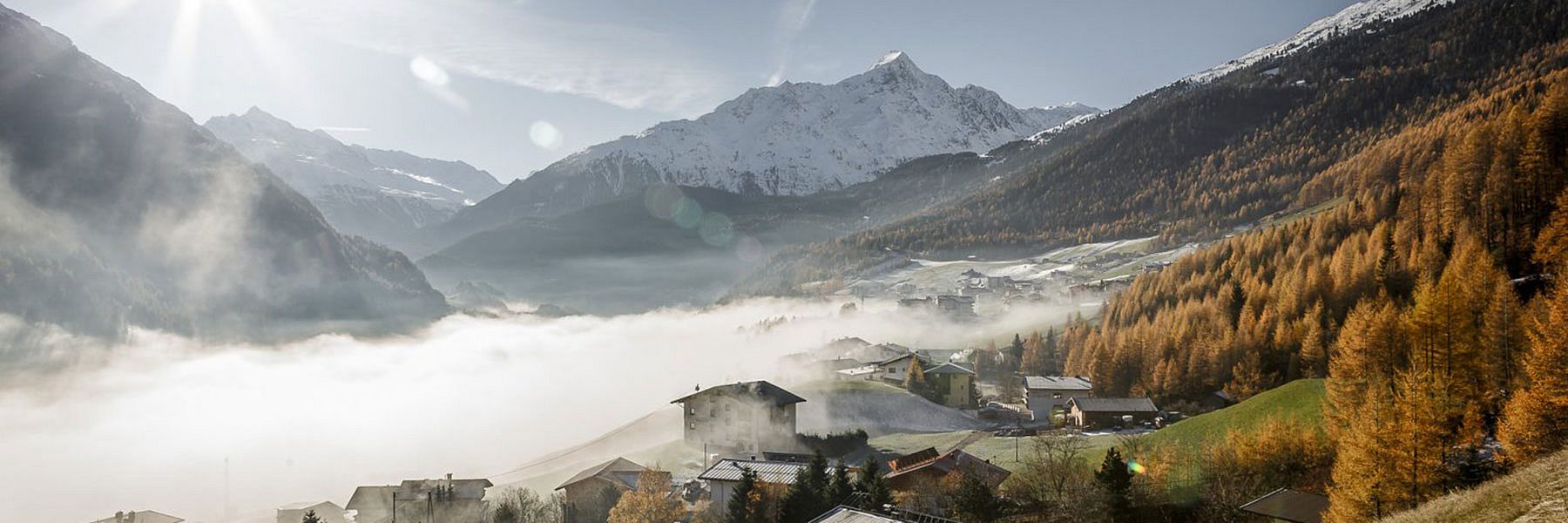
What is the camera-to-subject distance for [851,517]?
44.8 metres

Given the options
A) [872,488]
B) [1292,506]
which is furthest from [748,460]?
[1292,506]

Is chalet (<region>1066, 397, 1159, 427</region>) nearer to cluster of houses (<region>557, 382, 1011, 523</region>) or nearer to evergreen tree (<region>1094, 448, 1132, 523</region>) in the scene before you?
cluster of houses (<region>557, 382, 1011, 523</region>)

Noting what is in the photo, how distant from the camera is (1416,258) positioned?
4055 inches

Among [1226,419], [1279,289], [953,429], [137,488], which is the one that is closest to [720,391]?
[953,429]

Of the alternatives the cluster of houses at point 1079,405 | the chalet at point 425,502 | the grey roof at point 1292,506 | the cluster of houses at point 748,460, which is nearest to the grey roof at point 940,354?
the cluster of houses at point 1079,405

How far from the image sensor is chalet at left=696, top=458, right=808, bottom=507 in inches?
2545

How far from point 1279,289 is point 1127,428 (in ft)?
129

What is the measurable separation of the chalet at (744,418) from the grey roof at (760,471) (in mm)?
24882

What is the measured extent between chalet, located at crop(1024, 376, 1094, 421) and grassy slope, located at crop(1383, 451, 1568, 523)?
249 ft

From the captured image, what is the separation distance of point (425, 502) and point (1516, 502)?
77386mm

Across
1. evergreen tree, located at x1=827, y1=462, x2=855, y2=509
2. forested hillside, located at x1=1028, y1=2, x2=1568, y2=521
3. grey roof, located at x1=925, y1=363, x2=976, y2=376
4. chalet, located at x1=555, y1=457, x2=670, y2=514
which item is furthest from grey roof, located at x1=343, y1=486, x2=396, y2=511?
forested hillside, located at x1=1028, y1=2, x2=1568, y2=521

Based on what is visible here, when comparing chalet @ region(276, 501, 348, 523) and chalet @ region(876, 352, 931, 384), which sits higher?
chalet @ region(876, 352, 931, 384)

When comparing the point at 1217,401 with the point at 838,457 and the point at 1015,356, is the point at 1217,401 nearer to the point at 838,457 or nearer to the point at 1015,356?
the point at 838,457

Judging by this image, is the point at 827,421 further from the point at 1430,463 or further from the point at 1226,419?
the point at 1430,463
